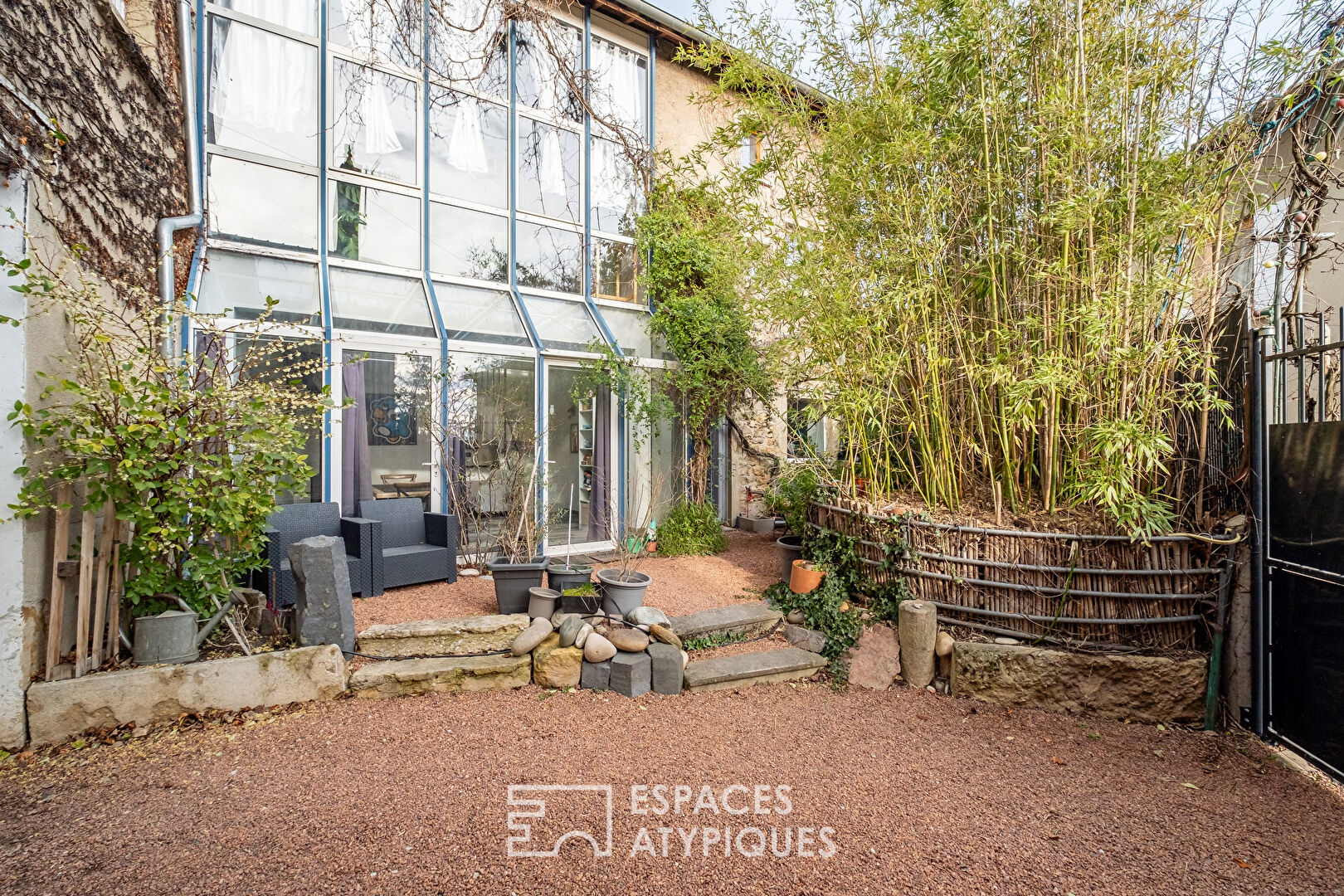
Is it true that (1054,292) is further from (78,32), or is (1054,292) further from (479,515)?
(78,32)

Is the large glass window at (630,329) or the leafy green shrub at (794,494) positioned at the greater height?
the large glass window at (630,329)

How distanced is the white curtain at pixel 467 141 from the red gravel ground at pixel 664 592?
12.4 ft

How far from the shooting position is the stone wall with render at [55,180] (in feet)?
8.49

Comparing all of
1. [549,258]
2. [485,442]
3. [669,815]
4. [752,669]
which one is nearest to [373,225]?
[549,258]

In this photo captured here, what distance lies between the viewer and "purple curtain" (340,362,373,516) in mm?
5129

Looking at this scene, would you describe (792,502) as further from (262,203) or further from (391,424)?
(262,203)

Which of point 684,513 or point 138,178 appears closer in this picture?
point 138,178

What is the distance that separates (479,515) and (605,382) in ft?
5.99

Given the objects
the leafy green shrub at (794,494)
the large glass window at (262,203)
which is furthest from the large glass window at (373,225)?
the leafy green shrub at (794,494)

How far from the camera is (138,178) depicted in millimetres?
3973

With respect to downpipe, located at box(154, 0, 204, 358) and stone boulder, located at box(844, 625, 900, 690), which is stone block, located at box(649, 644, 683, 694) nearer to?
stone boulder, located at box(844, 625, 900, 690)

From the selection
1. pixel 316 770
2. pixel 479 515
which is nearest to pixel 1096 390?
pixel 316 770

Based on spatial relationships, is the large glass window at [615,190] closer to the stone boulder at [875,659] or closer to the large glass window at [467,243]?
the large glass window at [467,243]

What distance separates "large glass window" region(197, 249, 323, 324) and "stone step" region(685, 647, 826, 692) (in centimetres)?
359
